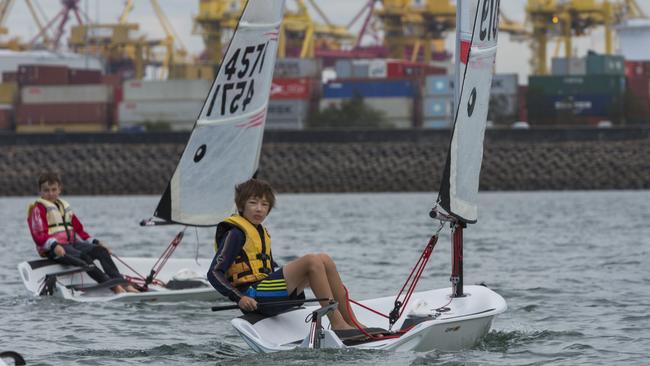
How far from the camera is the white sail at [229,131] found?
42.4ft

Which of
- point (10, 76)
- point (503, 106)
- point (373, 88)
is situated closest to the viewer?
point (503, 106)

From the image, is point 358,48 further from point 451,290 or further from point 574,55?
point 451,290

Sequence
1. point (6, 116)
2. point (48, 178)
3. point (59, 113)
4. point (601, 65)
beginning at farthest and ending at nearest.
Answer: point (6, 116)
point (601, 65)
point (59, 113)
point (48, 178)

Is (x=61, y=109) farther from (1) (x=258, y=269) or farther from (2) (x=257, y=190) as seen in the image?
(2) (x=257, y=190)

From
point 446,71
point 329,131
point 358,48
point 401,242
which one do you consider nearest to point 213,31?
point 446,71

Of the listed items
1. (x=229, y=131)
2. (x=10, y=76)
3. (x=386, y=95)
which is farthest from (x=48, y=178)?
(x=10, y=76)

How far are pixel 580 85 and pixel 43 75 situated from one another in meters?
31.6

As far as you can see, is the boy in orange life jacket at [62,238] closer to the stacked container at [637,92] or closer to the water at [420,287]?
the water at [420,287]

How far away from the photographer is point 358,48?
12038 cm

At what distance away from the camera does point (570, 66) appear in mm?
81750

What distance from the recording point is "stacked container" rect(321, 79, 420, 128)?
77.3 m

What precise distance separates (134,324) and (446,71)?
7626 centimetres

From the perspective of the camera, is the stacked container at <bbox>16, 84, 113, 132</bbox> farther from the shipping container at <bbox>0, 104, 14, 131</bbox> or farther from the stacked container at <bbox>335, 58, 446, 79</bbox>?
the stacked container at <bbox>335, 58, 446, 79</bbox>

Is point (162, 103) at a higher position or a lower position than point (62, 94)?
lower
